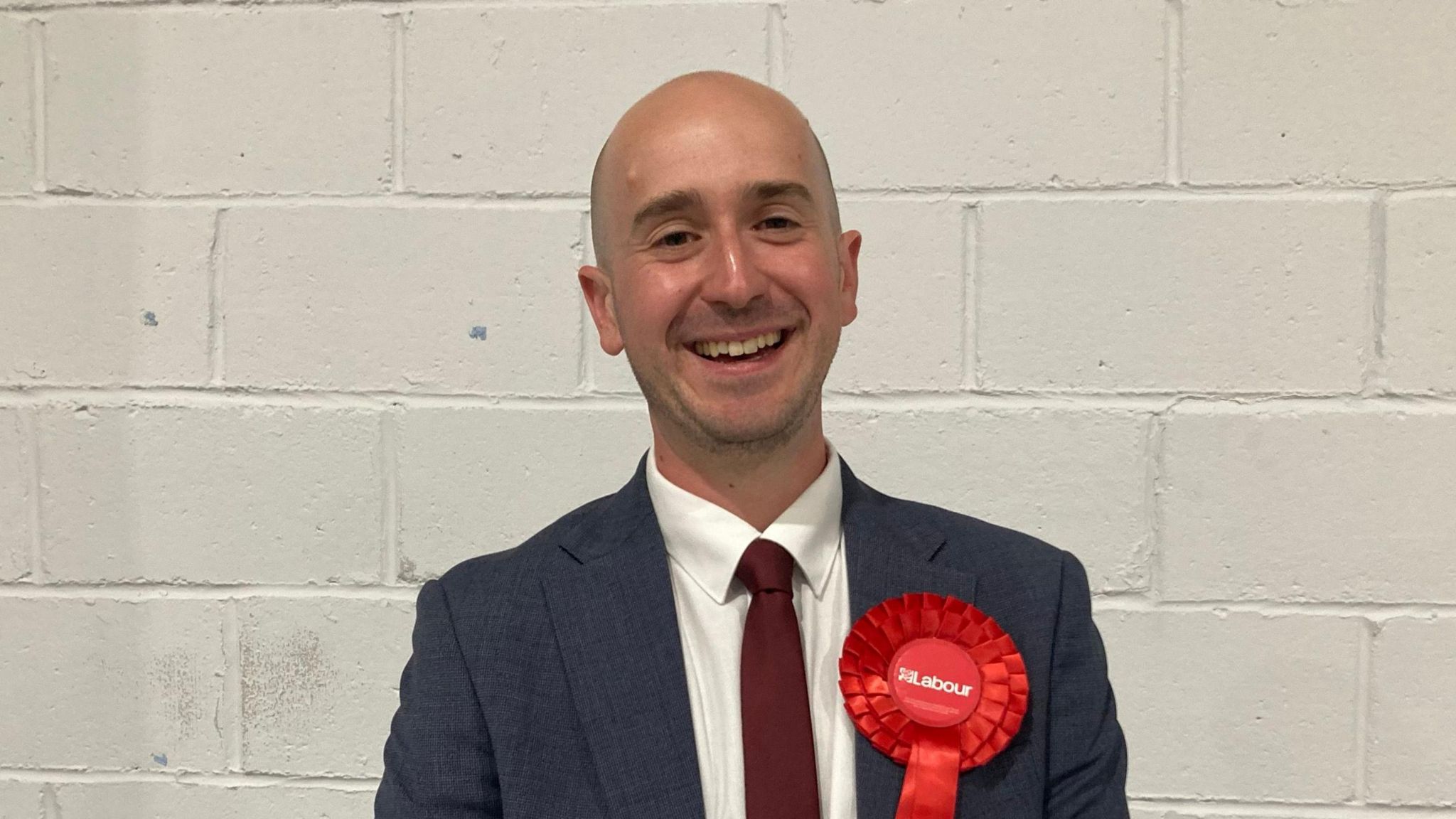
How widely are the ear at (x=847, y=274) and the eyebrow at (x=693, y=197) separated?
10 centimetres

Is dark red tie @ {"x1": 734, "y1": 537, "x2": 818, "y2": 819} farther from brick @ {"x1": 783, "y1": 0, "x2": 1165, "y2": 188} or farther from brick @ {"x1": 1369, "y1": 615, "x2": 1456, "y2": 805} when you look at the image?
brick @ {"x1": 1369, "y1": 615, "x2": 1456, "y2": 805}

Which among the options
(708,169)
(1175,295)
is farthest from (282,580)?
(1175,295)

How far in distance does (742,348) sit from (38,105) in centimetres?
114

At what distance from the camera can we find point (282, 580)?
1.62m

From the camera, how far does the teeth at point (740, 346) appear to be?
1.07 metres

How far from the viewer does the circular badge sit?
1013 millimetres

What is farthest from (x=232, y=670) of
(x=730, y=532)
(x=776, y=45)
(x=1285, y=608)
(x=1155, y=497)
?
(x=1285, y=608)

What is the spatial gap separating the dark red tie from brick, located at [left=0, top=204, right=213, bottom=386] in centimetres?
95

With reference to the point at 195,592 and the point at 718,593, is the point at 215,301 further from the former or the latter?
the point at 718,593

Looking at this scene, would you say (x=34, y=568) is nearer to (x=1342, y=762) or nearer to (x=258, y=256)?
(x=258, y=256)

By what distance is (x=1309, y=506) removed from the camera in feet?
4.98

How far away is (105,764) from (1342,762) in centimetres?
164

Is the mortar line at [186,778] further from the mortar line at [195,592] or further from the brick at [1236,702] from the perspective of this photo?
the brick at [1236,702]

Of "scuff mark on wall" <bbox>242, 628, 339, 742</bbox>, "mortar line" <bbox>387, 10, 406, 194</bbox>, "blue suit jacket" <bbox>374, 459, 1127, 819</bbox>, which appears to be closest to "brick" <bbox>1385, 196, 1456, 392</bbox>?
"blue suit jacket" <bbox>374, 459, 1127, 819</bbox>
